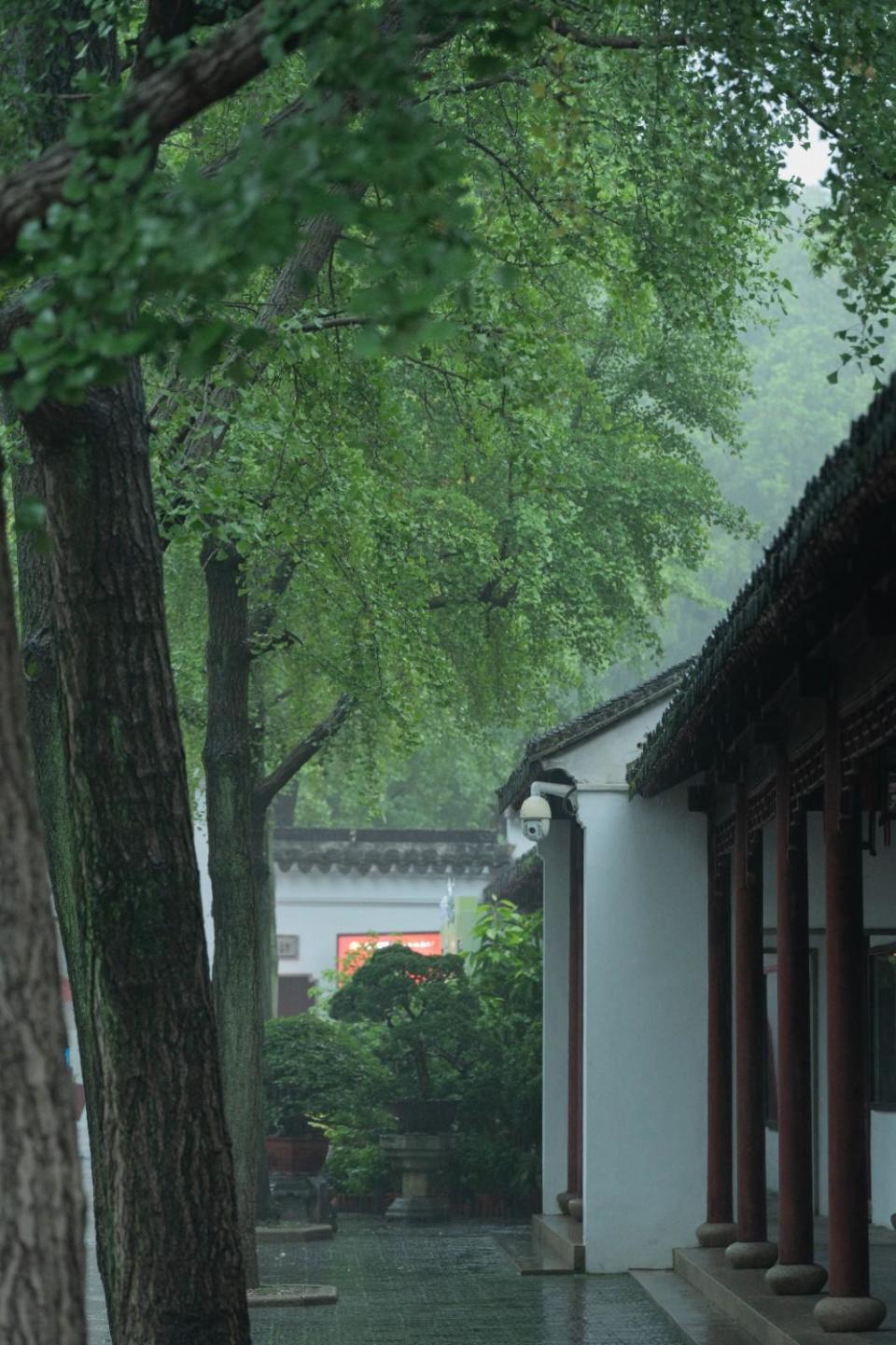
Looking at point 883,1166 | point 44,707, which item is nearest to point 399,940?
point 883,1166

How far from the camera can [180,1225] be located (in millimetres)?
6777

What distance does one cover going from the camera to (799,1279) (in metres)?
10.6

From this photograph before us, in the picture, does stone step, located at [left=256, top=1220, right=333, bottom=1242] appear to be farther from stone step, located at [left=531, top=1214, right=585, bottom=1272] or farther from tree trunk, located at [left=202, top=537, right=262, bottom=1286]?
tree trunk, located at [left=202, top=537, right=262, bottom=1286]

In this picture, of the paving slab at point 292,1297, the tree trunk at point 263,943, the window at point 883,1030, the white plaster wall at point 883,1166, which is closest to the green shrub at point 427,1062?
the tree trunk at point 263,943

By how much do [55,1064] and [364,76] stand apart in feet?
7.37

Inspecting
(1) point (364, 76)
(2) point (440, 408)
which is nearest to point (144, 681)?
(1) point (364, 76)

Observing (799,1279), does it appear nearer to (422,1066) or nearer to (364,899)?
(422,1066)

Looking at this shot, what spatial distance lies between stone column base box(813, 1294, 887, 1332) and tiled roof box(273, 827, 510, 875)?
27.0 m

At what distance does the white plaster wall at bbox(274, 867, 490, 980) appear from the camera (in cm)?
3653

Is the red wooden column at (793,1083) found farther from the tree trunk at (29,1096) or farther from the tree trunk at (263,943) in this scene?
the tree trunk at (29,1096)

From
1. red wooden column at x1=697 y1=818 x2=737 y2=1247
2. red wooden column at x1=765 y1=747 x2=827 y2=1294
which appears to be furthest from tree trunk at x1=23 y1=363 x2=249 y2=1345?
red wooden column at x1=697 y1=818 x2=737 y2=1247

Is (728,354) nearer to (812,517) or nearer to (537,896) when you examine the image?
(537,896)

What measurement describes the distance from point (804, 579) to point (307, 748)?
470 inches

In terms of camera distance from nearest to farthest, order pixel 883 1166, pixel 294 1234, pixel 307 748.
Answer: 1. pixel 883 1166
2. pixel 294 1234
3. pixel 307 748
